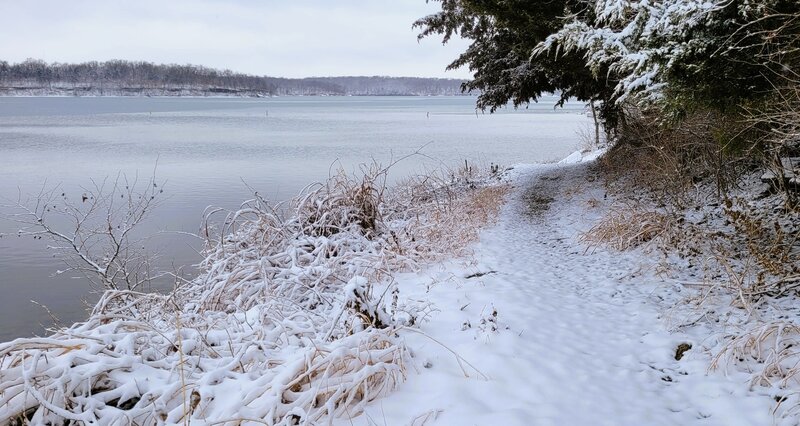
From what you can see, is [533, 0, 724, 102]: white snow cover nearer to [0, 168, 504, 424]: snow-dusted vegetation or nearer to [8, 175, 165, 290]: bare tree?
[0, 168, 504, 424]: snow-dusted vegetation

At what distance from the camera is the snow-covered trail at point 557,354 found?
355 cm

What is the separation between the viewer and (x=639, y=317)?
5242mm

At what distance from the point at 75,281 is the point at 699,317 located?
10487 millimetres

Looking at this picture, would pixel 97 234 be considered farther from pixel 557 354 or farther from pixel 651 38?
pixel 651 38

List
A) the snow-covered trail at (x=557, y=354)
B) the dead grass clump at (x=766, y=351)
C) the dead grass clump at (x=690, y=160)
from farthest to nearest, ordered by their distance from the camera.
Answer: the dead grass clump at (x=690, y=160), the dead grass clump at (x=766, y=351), the snow-covered trail at (x=557, y=354)

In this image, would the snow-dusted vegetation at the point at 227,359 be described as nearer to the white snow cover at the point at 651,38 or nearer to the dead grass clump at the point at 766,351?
the dead grass clump at the point at 766,351

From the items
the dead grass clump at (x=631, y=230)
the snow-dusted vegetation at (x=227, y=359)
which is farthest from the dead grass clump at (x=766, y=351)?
the dead grass clump at (x=631, y=230)

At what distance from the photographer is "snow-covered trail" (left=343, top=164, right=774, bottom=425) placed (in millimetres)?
3549

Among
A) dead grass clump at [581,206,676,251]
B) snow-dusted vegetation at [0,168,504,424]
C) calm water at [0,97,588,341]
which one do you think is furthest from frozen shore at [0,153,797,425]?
calm water at [0,97,588,341]

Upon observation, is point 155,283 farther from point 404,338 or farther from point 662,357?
point 662,357

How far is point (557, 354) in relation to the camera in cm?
448

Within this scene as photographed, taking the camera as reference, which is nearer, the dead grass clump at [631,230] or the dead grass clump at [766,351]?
the dead grass clump at [766,351]

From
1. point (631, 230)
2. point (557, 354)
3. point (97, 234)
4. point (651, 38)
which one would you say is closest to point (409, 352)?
point (557, 354)

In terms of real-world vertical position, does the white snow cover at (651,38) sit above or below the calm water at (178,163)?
above
